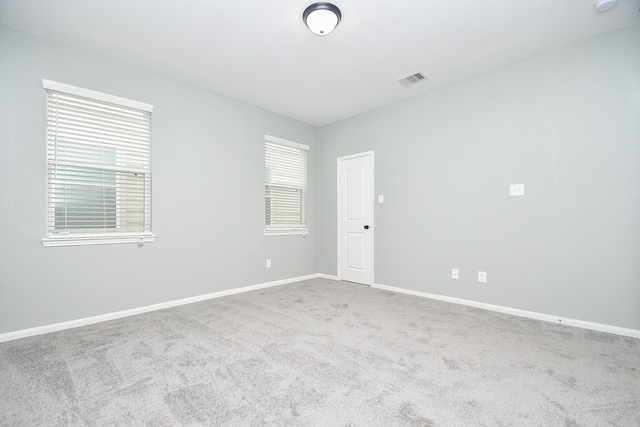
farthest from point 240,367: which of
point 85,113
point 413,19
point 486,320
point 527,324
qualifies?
point 413,19

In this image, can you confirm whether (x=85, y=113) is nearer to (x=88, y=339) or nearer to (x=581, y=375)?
(x=88, y=339)

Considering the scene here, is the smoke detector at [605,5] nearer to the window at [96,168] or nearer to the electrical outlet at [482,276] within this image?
the electrical outlet at [482,276]

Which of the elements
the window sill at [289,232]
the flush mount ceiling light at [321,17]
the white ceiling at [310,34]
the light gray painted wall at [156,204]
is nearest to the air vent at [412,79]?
the white ceiling at [310,34]

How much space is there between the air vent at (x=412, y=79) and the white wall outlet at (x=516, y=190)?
1.64 meters

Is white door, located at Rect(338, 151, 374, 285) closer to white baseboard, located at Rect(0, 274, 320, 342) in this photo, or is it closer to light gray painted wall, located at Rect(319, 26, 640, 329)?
light gray painted wall, located at Rect(319, 26, 640, 329)

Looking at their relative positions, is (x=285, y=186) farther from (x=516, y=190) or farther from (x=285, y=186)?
(x=516, y=190)

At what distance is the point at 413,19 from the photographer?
8.24 ft

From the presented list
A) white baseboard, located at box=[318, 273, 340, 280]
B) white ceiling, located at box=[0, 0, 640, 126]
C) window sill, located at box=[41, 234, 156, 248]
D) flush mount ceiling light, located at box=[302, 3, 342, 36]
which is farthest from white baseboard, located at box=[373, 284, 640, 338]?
window sill, located at box=[41, 234, 156, 248]

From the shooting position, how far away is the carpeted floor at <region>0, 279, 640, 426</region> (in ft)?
5.02

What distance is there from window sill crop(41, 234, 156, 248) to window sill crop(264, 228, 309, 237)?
1.68 metres

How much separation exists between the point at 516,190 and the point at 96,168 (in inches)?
176

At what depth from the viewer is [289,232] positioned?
486 centimetres

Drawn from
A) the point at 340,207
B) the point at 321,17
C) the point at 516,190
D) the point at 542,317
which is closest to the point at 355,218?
the point at 340,207

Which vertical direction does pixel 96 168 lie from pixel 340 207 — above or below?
above
